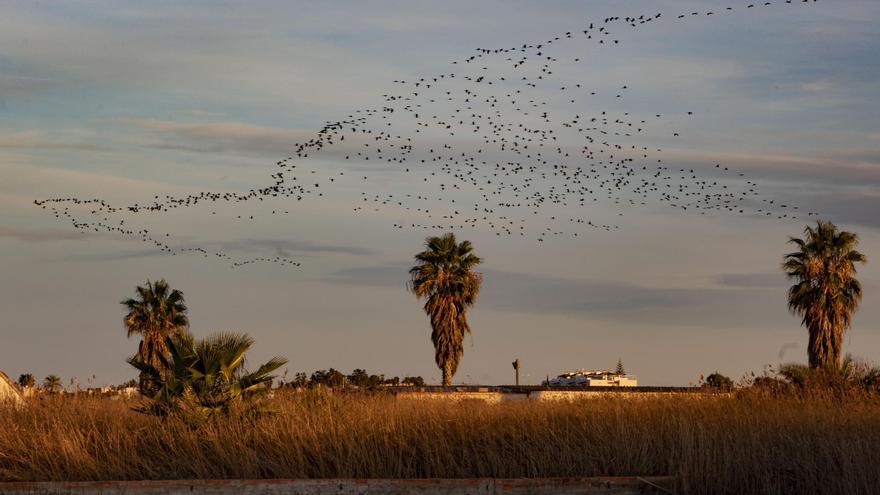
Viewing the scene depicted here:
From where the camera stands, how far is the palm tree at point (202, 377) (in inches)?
917

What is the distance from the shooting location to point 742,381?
29672mm

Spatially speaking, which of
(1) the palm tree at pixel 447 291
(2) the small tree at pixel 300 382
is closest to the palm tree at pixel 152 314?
(1) the palm tree at pixel 447 291

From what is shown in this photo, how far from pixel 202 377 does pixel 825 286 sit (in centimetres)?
4157

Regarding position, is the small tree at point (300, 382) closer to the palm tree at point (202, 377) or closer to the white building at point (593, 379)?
the palm tree at point (202, 377)

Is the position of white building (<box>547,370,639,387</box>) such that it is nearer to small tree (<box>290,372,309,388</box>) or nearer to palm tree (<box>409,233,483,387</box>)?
palm tree (<box>409,233,483,387</box>)

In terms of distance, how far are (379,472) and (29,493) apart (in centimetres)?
566

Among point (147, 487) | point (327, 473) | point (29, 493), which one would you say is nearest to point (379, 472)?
point (327, 473)

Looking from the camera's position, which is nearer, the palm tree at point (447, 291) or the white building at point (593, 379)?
the palm tree at point (447, 291)

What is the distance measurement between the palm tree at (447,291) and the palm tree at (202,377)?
43.4m

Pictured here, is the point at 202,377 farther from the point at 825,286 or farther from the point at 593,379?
the point at 593,379

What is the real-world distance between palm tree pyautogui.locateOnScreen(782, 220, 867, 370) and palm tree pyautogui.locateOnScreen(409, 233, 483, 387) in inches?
673

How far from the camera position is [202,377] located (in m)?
23.4

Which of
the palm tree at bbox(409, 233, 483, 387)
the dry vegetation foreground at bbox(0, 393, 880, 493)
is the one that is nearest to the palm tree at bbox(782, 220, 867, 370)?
the palm tree at bbox(409, 233, 483, 387)

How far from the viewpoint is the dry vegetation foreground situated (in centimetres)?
2020
